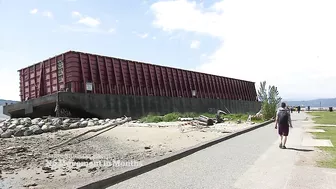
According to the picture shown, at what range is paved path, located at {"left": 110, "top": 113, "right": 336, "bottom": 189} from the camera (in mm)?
5836

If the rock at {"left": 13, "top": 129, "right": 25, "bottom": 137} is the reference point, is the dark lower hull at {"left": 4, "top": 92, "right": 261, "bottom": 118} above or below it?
above

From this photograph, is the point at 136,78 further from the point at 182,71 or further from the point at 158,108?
the point at 182,71

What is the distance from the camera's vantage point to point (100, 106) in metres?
25.0

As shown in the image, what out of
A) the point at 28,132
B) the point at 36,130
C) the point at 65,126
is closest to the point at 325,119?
the point at 65,126

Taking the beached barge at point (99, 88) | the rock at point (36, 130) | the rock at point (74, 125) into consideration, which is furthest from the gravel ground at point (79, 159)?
the beached barge at point (99, 88)

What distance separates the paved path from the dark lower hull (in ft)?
52.6

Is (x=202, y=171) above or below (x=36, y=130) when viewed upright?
below

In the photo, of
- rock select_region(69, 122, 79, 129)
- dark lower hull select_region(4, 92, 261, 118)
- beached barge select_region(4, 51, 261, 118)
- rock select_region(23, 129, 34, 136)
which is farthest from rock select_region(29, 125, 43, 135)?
dark lower hull select_region(4, 92, 261, 118)

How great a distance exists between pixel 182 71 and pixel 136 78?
8.35 m

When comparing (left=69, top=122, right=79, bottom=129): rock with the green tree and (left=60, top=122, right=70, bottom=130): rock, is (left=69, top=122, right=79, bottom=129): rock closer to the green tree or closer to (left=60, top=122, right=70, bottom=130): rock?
(left=60, top=122, right=70, bottom=130): rock

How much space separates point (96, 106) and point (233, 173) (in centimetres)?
1916

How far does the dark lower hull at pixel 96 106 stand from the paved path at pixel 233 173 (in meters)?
16.0

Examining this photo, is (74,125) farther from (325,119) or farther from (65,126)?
(325,119)

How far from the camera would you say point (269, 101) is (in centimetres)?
2856
